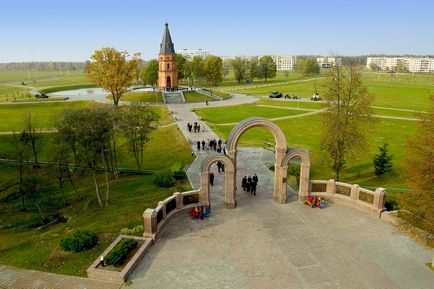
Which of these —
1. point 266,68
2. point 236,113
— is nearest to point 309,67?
point 266,68

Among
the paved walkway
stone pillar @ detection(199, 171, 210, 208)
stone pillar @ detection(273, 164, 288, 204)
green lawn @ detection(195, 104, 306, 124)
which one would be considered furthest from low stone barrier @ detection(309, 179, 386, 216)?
green lawn @ detection(195, 104, 306, 124)

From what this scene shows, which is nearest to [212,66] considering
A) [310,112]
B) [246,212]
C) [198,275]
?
[310,112]

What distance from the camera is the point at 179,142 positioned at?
39.9 m

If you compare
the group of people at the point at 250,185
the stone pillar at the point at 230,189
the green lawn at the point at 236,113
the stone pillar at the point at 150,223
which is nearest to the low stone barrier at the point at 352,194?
the group of people at the point at 250,185

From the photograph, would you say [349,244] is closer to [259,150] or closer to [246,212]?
[246,212]

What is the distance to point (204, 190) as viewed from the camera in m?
21.6

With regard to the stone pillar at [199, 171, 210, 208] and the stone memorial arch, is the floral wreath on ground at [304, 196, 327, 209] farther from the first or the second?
the stone pillar at [199, 171, 210, 208]

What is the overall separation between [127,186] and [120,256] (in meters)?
13.6

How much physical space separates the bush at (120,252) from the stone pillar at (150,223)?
95 cm

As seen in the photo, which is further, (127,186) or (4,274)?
(127,186)

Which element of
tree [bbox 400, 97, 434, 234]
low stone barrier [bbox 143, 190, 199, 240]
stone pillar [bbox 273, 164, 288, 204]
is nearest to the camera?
tree [bbox 400, 97, 434, 234]

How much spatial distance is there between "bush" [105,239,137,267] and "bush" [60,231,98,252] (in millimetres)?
1614

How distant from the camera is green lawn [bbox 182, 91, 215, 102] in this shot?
7456cm

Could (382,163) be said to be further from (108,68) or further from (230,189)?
(108,68)
